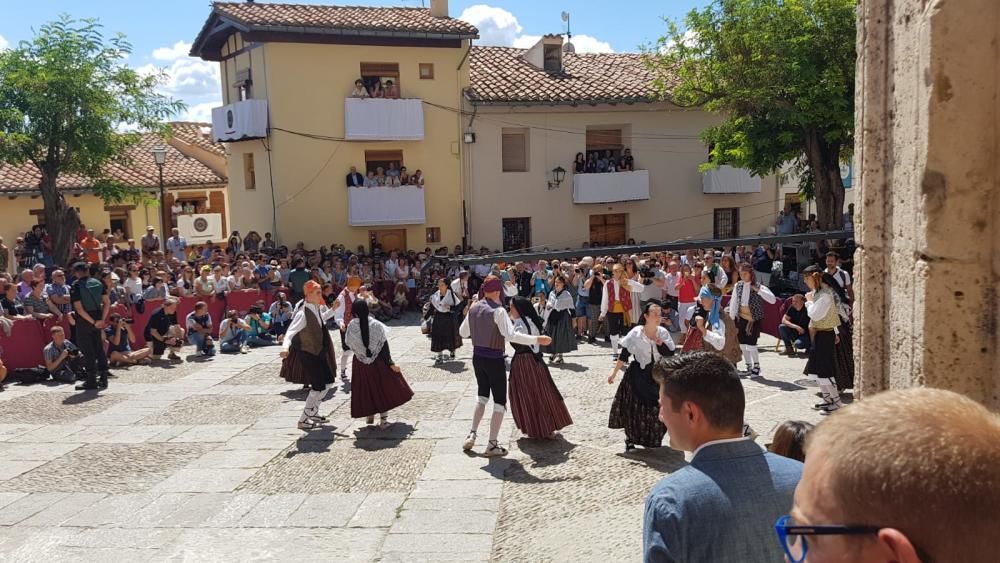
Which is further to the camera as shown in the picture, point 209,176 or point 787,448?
point 209,176

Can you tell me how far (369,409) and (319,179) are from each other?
1583 cm

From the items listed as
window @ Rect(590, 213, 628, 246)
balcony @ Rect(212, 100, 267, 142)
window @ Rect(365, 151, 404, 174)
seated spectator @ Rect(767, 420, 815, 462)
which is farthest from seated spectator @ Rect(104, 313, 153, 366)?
window @ Rect(590, 213, 628, 246)

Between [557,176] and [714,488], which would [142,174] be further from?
[714,488]

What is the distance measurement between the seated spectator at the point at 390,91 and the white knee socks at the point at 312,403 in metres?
16.0

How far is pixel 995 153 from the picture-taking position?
3.36 meters

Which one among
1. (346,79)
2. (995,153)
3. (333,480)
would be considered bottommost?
(333,480)

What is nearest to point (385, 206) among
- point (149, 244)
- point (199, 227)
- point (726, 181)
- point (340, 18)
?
point (340, 18)

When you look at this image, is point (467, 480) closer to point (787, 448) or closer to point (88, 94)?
point (787, 448)

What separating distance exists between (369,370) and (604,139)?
19.2m

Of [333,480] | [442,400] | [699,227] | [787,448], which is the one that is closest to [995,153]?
[787,448]

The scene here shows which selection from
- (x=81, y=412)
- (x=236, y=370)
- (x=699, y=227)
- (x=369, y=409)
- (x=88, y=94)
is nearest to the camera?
(x=369, y=409)

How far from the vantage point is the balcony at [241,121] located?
23359 millimetres

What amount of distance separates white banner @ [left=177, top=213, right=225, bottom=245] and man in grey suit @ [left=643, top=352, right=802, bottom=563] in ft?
79.9

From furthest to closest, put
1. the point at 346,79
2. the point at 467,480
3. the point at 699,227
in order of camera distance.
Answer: the point at 699,227 < the point at 346,79 < the point at 467,480
